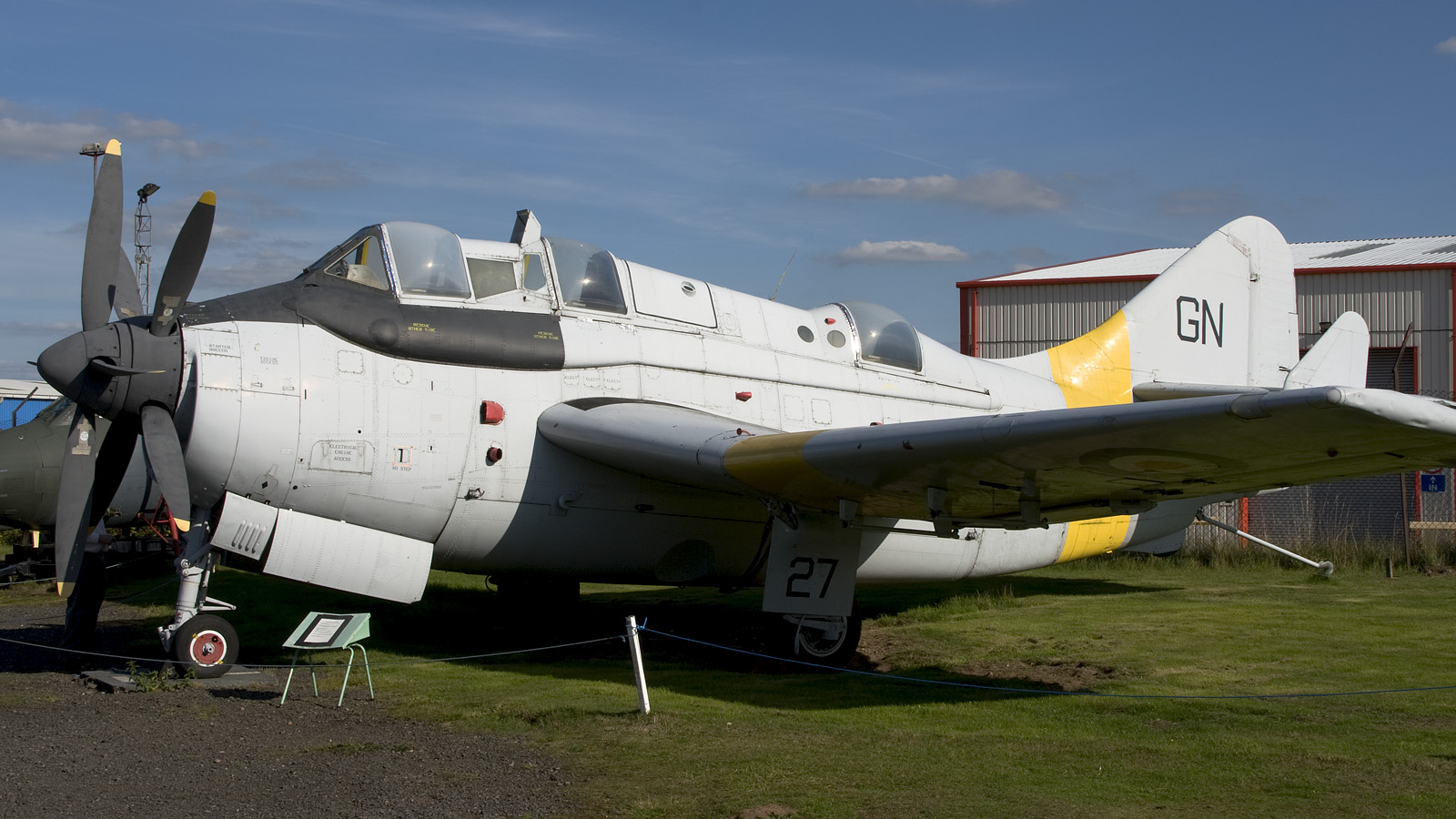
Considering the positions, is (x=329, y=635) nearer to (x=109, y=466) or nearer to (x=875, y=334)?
(x=109, y=466)

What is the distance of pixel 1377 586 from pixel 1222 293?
13.6ft

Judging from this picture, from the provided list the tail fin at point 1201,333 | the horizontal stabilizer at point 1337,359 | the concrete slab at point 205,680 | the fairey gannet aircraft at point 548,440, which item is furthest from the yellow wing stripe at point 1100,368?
the concrete slab at point 205,680

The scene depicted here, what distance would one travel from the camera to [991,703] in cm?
800

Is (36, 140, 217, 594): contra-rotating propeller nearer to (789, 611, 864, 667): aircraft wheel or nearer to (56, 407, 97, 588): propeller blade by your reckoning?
(56, 407, 97, 588): propeller blade

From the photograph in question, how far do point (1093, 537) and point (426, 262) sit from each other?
24.7 ft

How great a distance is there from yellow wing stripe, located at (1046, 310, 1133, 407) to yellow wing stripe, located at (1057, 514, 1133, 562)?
5.33 ft

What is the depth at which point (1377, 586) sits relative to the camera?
14336 millimetres

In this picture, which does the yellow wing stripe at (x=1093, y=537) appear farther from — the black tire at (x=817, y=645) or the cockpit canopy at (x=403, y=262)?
the cockpit canopy at (x=403, y=262)

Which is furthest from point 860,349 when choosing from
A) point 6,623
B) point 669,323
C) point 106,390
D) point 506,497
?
point 6,623

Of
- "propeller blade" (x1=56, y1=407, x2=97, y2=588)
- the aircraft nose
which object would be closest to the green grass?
the aircraft nose

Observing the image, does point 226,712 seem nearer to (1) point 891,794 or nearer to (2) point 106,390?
(2) point 106,390

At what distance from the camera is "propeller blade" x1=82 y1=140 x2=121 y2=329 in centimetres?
894

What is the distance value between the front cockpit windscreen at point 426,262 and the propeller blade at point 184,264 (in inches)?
55.8

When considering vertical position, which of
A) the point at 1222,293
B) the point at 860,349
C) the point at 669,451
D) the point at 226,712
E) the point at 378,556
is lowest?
the point at 226,712
